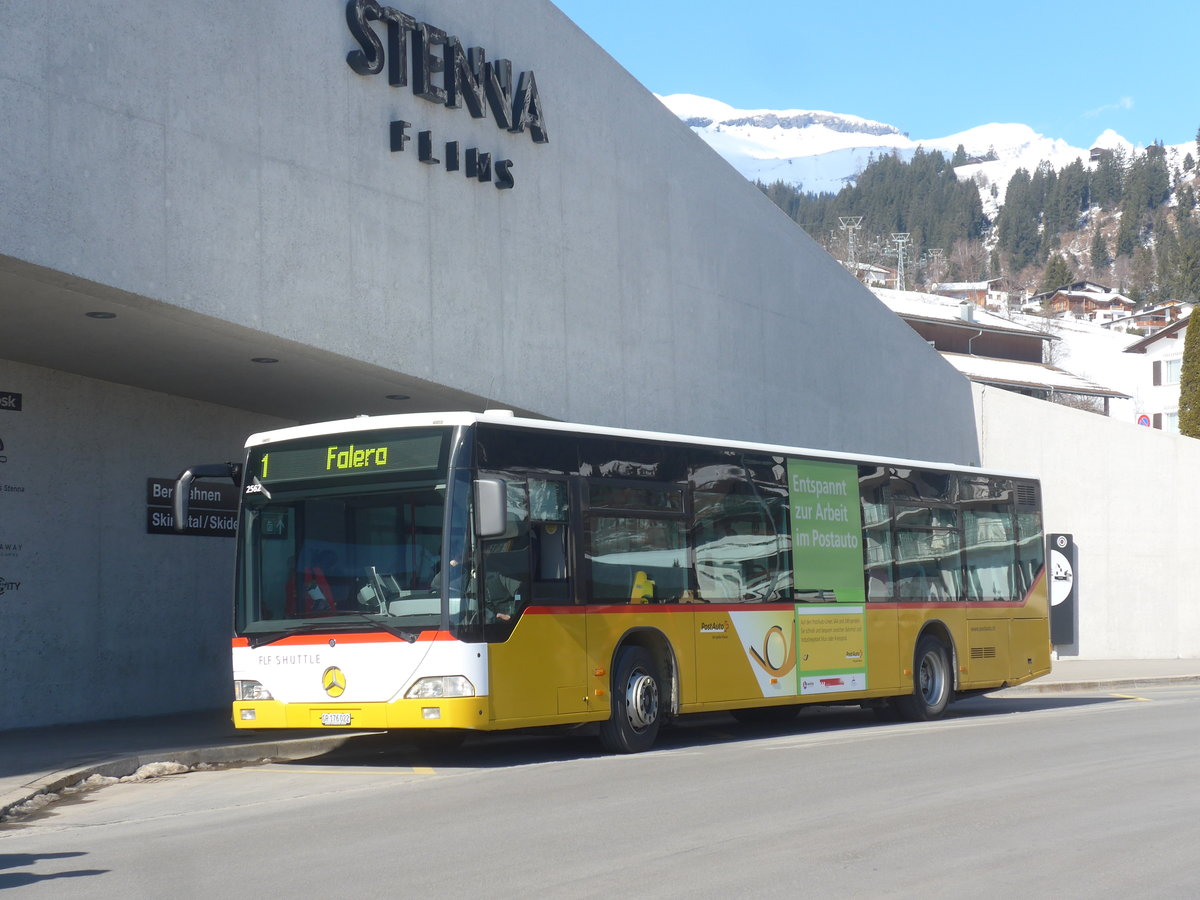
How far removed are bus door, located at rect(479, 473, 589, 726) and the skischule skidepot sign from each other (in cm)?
588

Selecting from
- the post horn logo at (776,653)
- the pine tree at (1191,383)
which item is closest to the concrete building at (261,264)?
the post horn logo at (776,653)

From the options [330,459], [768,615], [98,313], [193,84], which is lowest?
[768,615]

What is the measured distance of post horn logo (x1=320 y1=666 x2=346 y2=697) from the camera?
1180 centimetres

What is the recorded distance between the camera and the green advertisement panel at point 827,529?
51.6ft

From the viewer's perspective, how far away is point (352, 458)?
12102 millimetres

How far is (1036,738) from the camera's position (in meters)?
14.2

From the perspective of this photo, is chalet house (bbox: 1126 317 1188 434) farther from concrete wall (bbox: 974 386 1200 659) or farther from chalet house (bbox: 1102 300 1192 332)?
chalet house (bbox: 1102 300 1192 332)

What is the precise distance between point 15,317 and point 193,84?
2.78 meters

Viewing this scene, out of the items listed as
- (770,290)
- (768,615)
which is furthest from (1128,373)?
(768,615)

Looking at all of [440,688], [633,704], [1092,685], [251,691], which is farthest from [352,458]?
[1092,685]

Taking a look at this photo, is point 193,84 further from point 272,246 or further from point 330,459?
point 330,459

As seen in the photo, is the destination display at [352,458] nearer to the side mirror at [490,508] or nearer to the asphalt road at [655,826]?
the side mirror at [490,508]

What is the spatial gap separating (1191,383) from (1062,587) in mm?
36110

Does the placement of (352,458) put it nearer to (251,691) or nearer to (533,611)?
(533,611)
